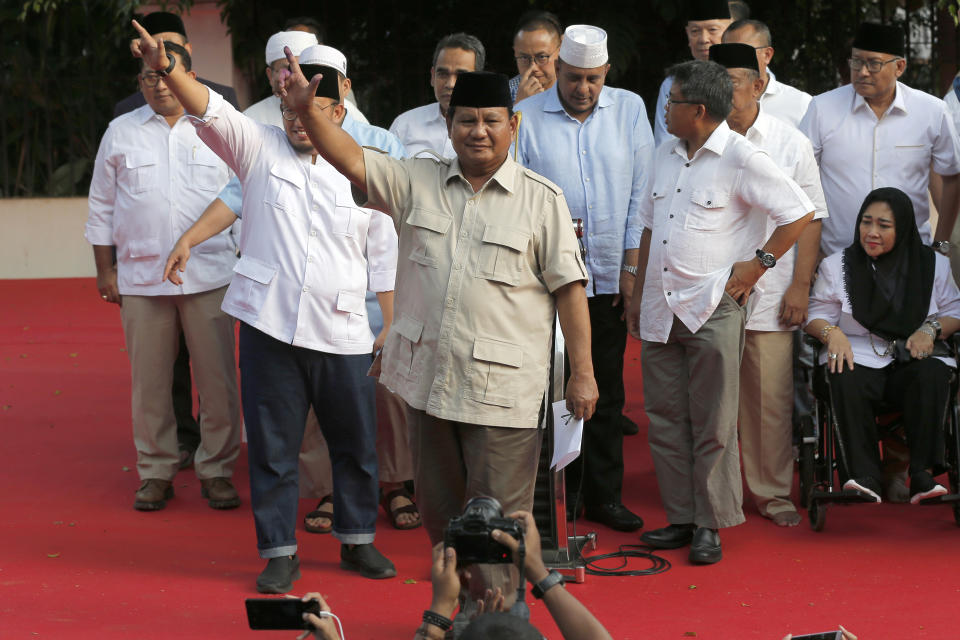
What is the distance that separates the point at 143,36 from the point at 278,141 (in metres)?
0.94

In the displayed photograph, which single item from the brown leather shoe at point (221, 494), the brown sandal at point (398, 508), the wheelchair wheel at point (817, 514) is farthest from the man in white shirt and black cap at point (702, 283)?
the brown leather shoe at point (221, 494)

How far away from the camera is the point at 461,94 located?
3908 millimetres

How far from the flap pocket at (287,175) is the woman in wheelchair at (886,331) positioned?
8.08 feet

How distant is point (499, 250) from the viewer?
3.98 m

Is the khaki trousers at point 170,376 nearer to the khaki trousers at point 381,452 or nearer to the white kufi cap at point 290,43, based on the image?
the khaki trousers at point 381,452

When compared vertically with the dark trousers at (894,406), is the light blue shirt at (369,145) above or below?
above

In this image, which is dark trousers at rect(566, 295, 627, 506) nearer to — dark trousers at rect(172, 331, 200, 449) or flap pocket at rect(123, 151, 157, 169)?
flap pocket at rect(123, 151, 157, 169)

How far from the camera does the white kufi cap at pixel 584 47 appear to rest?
5430mm

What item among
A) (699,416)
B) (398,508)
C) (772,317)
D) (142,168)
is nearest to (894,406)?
(772,317)

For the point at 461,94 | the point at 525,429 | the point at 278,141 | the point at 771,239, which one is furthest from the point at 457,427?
the point at 771,239

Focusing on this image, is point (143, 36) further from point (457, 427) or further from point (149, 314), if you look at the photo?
point (149, 314)

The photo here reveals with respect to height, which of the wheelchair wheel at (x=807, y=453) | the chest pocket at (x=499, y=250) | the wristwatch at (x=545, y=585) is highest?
the chest pocket at (x=499, y=250)

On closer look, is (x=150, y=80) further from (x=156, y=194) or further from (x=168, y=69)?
(x=168, y=69)

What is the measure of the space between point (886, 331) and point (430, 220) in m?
2.61
